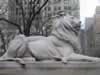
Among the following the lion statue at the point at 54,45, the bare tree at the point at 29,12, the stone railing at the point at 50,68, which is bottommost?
the stone railing at the point at 50,68

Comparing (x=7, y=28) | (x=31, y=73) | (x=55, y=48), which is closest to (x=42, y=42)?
(x=55, y=48)

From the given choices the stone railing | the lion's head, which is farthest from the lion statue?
the stone railing

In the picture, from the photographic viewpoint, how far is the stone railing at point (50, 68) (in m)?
7.66

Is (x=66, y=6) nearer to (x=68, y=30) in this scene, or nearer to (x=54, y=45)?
(x=68, y=30)

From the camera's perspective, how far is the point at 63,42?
849cm

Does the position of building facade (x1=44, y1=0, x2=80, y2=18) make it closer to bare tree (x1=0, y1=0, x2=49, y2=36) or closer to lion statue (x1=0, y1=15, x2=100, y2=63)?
bare tree (x1=0, y1=0, x2=49, y2=36)

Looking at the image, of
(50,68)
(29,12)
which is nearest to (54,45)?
(50,68)

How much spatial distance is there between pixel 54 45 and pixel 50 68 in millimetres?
933

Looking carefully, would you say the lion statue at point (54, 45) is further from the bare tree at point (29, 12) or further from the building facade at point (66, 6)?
the building facade at point (66, 6)

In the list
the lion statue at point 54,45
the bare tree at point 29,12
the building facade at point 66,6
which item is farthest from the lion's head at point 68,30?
the building facade at point 66,6

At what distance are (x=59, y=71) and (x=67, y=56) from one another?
0.69 metres

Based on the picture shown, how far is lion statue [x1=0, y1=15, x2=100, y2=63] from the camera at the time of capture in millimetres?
8250

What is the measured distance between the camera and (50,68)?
7.69 meters

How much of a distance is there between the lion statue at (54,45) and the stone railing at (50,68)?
15.1 inches
